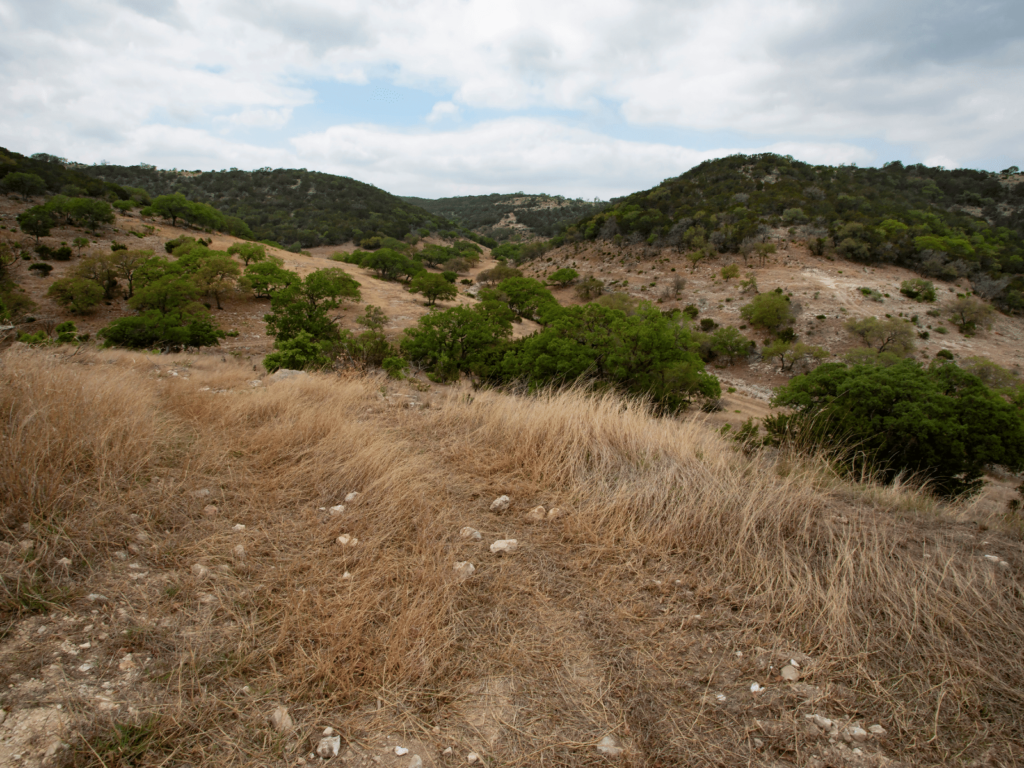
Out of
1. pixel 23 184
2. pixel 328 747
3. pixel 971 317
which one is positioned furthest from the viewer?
pixel 23 184

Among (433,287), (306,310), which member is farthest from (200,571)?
(433,287)

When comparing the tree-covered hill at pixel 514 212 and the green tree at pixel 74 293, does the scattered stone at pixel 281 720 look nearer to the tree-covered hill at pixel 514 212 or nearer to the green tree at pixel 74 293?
the green tree at pixel 74 293

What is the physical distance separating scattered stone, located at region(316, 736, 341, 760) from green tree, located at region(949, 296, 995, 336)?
4547cm

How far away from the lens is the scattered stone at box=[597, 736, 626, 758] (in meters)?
1.68

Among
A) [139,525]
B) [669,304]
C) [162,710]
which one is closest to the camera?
[162,710]

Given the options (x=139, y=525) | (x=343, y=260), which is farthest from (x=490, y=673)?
(x=343, y=260)

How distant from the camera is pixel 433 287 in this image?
1629 inches

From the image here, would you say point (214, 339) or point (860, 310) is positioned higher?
point (860, 310)

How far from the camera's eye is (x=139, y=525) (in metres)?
2.70

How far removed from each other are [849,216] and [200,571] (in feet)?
211

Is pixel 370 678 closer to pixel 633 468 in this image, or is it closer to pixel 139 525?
pixel 139 525

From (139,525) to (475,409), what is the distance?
10.9 feet

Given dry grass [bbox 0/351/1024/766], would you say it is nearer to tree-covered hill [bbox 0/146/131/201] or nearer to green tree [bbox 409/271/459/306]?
green tree [bbox 409/271/459/306]

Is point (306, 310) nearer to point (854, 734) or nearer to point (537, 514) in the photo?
point (537, 514)
